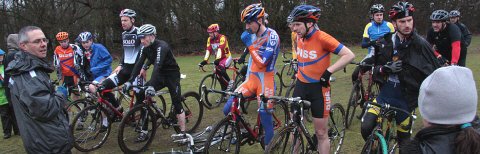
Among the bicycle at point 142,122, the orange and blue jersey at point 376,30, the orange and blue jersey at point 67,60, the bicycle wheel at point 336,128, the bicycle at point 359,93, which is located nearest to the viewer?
the bicycle wheel at point 336,128

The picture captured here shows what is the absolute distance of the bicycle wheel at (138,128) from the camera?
5.13 m

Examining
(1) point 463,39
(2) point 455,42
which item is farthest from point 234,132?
(1) point 463,39

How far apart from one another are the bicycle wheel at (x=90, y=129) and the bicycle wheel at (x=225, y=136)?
6.15 feet

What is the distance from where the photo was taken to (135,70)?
5.58 m

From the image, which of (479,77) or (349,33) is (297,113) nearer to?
(479,77)

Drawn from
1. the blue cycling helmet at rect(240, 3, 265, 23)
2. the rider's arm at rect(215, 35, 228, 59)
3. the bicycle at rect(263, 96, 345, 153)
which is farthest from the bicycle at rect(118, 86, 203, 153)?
the rider's arm at rect(215, 35, 228, 59)

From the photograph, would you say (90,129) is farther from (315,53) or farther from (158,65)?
(315,53)

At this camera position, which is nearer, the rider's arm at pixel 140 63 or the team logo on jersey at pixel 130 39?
the rider's arm at pixel 140 63

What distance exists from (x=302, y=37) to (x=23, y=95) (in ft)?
8.96

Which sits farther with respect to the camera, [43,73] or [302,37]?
[302,37]

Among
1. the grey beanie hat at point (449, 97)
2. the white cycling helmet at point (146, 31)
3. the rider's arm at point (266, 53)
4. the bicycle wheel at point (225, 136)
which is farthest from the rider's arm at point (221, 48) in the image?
the grey beanie hat at point (449, 97)

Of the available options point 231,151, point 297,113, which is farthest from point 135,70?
point 297,113

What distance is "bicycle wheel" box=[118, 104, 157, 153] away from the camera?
16.8 feet

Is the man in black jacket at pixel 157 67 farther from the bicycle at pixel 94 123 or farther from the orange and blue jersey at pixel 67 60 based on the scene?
the orange and blue jersey at pixel 67 60
